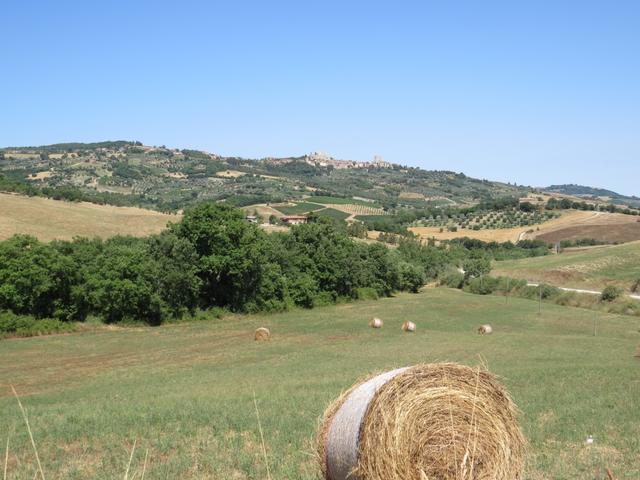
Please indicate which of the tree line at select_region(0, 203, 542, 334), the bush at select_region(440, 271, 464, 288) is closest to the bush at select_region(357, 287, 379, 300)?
the tree line at select_region(0, 203, 542, 334)

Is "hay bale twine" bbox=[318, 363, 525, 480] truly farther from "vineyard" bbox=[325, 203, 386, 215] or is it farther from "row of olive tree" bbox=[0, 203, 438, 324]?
"vineyard" bbox=[325, 203, 386, 215]

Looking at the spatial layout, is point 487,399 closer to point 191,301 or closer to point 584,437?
point 584,437

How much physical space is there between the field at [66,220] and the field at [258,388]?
110 ft

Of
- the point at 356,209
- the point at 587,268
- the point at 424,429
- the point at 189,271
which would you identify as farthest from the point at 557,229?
the point at 424,429

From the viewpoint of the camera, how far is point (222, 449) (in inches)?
462

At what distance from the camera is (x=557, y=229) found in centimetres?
12388

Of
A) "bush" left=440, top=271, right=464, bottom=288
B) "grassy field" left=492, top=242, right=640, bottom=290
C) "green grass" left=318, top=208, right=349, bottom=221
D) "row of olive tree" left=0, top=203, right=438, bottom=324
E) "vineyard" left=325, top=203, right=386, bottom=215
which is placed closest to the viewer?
"row of olive tree" left=0, top=203, right=438, bottom=324

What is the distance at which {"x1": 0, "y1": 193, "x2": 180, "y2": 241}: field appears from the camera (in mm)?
74750

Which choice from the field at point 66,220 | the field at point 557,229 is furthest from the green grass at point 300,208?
the field at point 66,220

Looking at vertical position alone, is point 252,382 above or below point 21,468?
below

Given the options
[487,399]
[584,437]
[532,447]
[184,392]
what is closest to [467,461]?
[487,399]

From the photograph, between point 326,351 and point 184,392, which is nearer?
point 184,392

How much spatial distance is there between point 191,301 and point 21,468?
43786 mm

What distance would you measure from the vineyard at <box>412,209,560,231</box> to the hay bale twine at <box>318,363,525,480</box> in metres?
133
